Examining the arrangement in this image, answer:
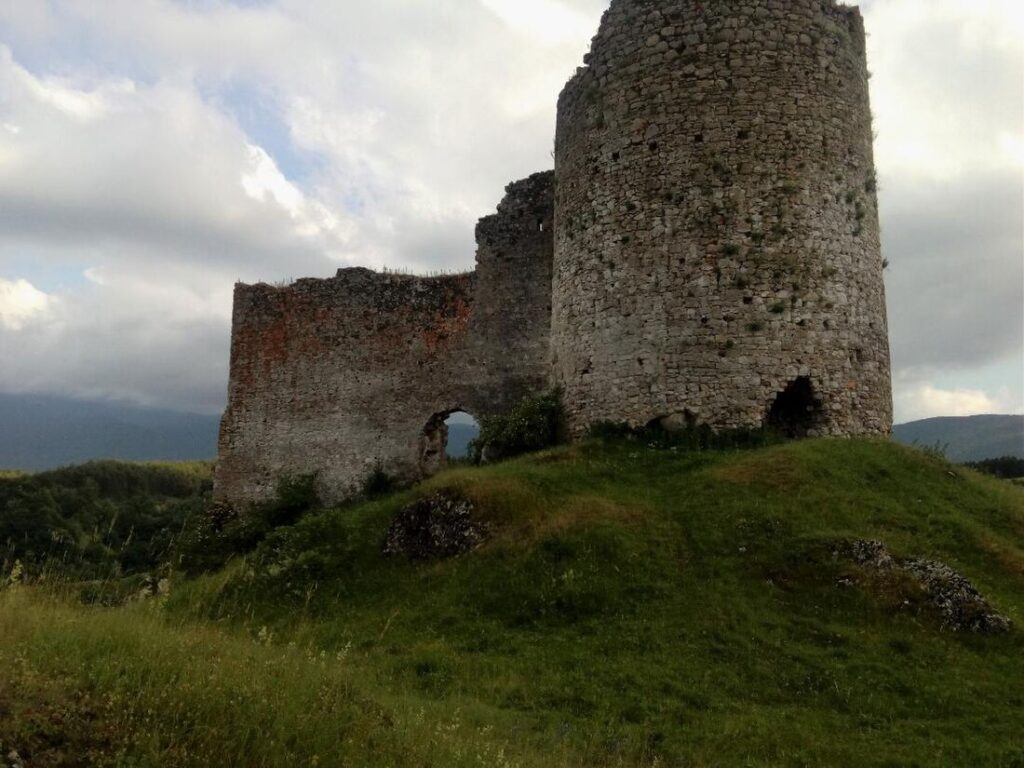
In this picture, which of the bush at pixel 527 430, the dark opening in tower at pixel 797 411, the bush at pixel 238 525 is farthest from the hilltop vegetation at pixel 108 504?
the dark opening in tower at pixel 797 411

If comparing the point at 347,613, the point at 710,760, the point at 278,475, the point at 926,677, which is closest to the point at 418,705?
the point at 710,760

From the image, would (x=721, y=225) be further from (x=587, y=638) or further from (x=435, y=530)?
(x=587, y=638)

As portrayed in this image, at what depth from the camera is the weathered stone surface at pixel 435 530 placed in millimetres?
12102

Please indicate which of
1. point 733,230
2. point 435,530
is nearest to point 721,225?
point 733,230

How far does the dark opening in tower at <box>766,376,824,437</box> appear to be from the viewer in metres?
15.3

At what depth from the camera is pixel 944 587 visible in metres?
9.86

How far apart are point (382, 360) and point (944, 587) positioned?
15.1 meters

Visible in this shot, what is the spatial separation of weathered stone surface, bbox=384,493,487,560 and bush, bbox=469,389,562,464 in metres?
4.19

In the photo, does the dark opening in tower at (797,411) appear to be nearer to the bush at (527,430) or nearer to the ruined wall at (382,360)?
the bush at (527,430)

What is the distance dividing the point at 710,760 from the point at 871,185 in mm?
13117

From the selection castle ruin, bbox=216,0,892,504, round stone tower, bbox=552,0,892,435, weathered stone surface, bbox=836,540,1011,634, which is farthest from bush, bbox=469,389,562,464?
weathered stone surface, bbox=836,540,1011,634

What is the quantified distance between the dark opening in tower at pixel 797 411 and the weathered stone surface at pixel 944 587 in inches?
191

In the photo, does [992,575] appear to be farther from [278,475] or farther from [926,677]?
[278,475]

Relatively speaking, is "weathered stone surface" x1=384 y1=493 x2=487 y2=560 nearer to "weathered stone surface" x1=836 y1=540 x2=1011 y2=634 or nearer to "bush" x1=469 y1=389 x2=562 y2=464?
"bush" x1=469 y1=389 x2=562 y2=464
